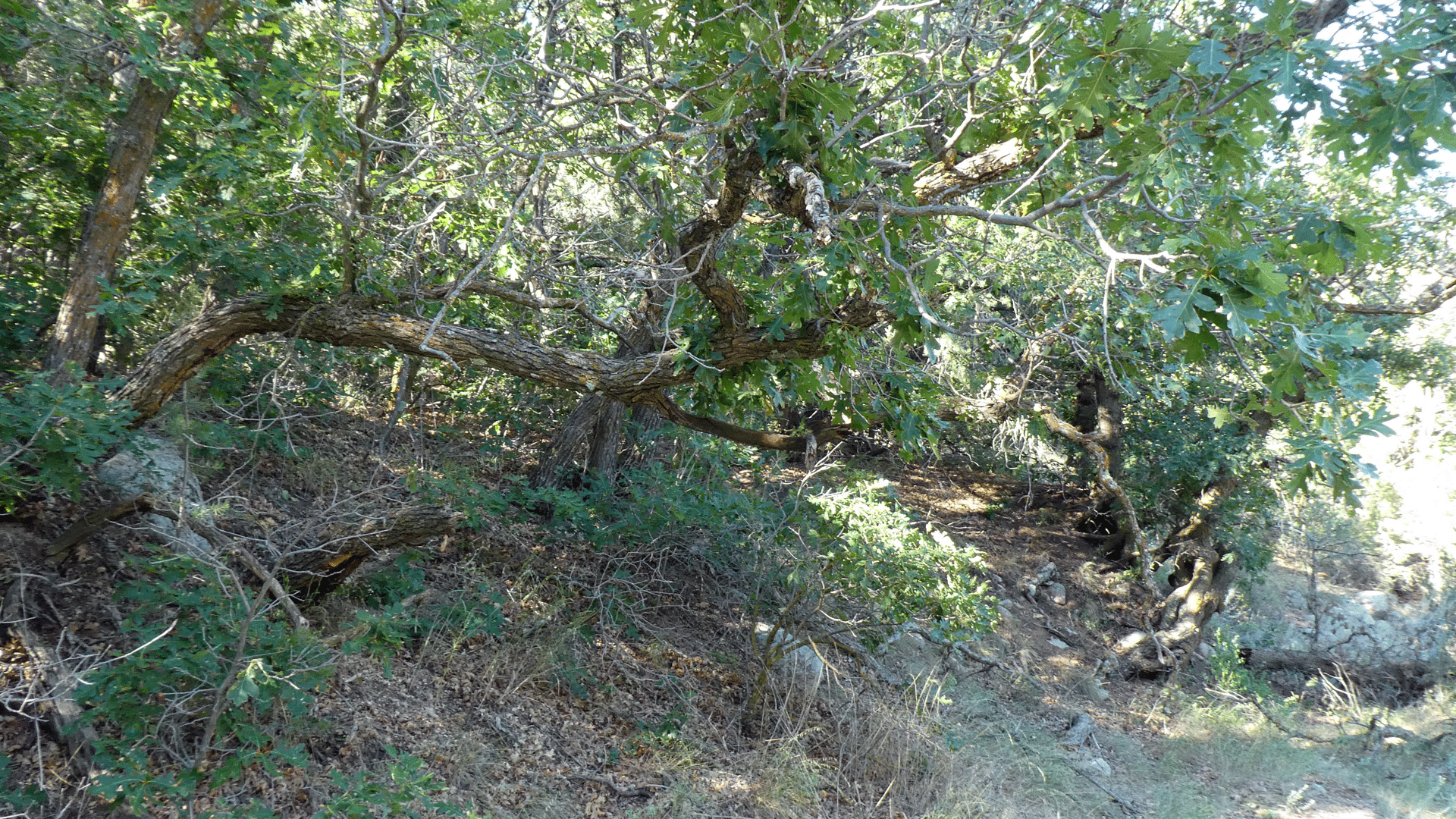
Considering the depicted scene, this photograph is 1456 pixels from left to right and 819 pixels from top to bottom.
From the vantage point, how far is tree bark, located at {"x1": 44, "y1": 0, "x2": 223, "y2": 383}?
13.7ft

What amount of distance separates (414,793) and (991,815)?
11.7 ft

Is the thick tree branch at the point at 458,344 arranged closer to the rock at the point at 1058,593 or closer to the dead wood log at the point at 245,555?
the dead wood log at the point at 245,555

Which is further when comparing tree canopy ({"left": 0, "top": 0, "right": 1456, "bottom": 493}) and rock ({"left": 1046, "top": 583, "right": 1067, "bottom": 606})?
rock ({"left": 1046, "top": 583, "right": 1067, "bottom": 606})

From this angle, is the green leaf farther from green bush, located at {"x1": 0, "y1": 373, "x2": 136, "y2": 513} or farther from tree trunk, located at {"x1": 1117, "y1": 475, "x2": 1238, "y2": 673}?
tree trunk, located at {"x1": 1117, "y1": 475, "x2": 1238, "y2": 673}

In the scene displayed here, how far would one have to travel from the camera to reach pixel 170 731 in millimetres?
3178

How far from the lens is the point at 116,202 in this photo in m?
4.31

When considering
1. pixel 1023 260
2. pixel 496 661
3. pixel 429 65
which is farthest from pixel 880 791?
pixel 429 65

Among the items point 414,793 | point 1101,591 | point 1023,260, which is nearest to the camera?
point 414,793

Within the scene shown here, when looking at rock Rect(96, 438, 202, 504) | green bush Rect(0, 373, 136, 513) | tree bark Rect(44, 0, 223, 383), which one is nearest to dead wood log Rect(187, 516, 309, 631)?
rock Rect(96, 438, 202, 504)

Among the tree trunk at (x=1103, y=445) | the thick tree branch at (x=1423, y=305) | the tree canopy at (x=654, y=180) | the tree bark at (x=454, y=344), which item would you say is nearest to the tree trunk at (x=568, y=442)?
the tree canopy at (x=654, y=180)

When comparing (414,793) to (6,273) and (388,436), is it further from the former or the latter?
(6,273)

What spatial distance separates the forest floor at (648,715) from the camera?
3615 millimetres

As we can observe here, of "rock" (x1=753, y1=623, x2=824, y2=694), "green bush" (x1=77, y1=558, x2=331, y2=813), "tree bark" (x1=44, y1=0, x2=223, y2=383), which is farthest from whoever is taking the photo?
"rock" (x1=753, y1=623, x2=824, y2=694)

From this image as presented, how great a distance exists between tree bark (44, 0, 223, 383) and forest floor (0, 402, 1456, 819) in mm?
988
